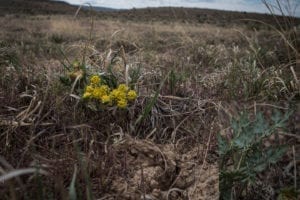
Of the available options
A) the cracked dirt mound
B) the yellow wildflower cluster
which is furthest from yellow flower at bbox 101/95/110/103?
the cracked dirt mound

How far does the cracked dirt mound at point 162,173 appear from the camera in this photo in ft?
6.33

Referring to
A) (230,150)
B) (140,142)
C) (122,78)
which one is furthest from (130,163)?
(122,78)

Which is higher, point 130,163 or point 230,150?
point 230,150

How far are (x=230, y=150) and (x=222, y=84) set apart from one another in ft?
5.63

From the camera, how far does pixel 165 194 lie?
1931 millimetres

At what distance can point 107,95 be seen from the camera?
8.38ft

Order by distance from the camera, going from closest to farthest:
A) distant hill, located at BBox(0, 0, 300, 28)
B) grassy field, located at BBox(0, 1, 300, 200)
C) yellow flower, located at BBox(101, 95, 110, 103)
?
grassy field, located at BBox(0, 1, 300, 200), yellow flower, located at BBox(101, 95, 110, 103), distant hill, located at BBox(0, 0, 300, 28)

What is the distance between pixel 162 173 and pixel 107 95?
73 cm

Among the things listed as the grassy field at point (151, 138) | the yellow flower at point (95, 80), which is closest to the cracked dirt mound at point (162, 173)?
the grassy field at point (151, 138)

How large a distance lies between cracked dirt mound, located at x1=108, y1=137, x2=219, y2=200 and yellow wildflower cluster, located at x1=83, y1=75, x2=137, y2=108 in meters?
0.30

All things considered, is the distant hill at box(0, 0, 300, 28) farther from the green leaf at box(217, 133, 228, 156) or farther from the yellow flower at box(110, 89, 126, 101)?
the green leaf at box(217, 133, 228, 156)

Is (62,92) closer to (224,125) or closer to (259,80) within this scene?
(224,125)

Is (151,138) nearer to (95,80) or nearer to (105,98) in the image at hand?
(105,98)

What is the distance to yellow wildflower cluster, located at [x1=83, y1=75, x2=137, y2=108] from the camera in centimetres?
245
